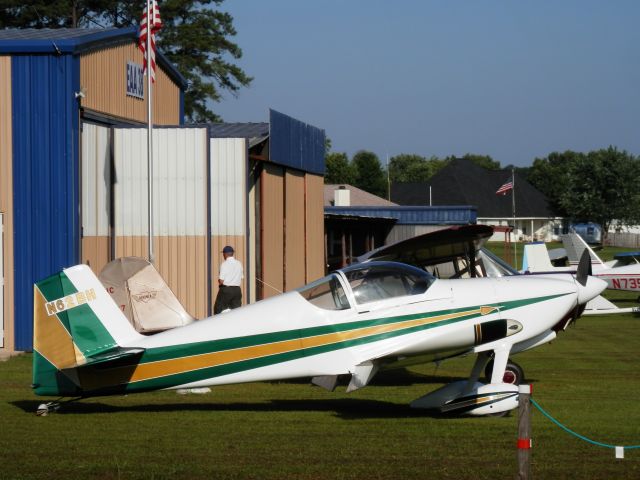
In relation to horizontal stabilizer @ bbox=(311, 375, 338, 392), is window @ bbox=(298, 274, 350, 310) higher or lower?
higher

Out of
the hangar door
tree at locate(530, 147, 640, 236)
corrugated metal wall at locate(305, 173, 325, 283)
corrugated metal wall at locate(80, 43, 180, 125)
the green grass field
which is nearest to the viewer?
the green grass field

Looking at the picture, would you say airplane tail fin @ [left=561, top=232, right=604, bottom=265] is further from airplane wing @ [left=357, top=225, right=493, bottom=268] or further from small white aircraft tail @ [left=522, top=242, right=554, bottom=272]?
airplane wing @ [left=357, top=225, right=493, bottom=268]

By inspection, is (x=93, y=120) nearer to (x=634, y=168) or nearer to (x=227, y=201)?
(x=227, y=201)

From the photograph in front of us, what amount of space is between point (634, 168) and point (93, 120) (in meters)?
89.5

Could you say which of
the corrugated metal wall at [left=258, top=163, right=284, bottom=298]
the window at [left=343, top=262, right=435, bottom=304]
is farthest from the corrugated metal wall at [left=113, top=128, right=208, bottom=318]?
the window at [left=343, top=262, right=435, bottom=304]

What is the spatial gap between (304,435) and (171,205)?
1130cm

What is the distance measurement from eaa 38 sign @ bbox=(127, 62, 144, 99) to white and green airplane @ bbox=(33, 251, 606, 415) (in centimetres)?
1195

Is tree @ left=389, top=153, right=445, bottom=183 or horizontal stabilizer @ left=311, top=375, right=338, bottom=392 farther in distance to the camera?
tree @ left=389, top=153, right=445, bottom=183

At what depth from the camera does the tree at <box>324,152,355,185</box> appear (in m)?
126

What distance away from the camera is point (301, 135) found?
26.5m

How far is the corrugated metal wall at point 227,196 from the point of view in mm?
20891

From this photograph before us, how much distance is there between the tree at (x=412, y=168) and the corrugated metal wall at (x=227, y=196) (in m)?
135

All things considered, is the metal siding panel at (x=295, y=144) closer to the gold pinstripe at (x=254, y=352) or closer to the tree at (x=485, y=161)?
the gold pinstripe at (x=254, y=352)

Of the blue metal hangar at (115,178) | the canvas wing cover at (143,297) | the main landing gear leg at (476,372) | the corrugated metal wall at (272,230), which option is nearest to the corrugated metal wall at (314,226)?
the blue metal hangar at (115,178)
